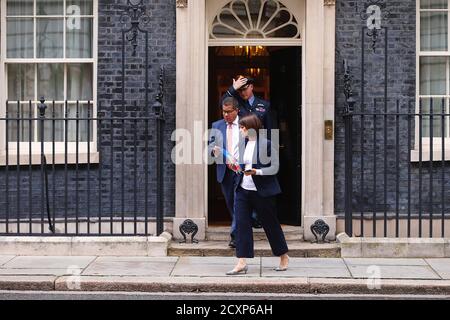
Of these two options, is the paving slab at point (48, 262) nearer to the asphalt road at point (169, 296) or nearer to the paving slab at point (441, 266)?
the asphalt road at point (169, 296)

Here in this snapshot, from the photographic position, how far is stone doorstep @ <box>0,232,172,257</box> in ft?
33.8

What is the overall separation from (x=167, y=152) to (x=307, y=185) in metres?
1.90

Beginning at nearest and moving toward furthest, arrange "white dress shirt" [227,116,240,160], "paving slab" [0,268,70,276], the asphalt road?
the asphalt road, "paving slab" [0,268,70,276], "white dress shirt" [227,116,240,160]

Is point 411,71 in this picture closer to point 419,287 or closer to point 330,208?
point 330,208

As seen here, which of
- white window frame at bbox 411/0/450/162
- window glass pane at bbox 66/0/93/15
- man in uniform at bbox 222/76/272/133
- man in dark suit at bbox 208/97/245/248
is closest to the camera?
man in dark suit at bbox 208/97/245/248

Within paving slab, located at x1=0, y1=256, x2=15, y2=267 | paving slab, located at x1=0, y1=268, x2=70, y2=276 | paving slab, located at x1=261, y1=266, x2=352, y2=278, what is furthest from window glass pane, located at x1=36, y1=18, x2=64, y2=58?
paving slab, located at x1=261, y1=266, x2=352, y2=278

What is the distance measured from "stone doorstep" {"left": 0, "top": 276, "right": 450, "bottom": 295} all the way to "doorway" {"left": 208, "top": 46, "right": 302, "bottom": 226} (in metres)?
2.80

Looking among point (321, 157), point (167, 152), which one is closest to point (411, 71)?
point (321, 157)

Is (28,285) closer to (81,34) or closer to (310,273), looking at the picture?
(310,273)

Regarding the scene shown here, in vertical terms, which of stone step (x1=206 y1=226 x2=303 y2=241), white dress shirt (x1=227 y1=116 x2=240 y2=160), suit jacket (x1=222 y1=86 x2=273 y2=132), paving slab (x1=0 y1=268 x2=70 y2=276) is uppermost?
suit jacket (x1=222 y1=86 x2=273 y2=132)

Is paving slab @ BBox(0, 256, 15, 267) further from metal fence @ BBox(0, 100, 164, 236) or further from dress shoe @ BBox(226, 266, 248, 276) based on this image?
dress shoe @ BBox(226, 266, 248, 276)

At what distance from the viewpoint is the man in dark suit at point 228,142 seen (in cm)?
961

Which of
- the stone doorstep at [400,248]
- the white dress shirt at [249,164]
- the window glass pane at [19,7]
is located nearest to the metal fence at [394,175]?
the stone doorstep at [400,248]

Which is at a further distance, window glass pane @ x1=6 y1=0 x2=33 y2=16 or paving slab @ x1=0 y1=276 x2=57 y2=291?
window glass pane @ x1=6 y1=0 x2=33 y2=16
